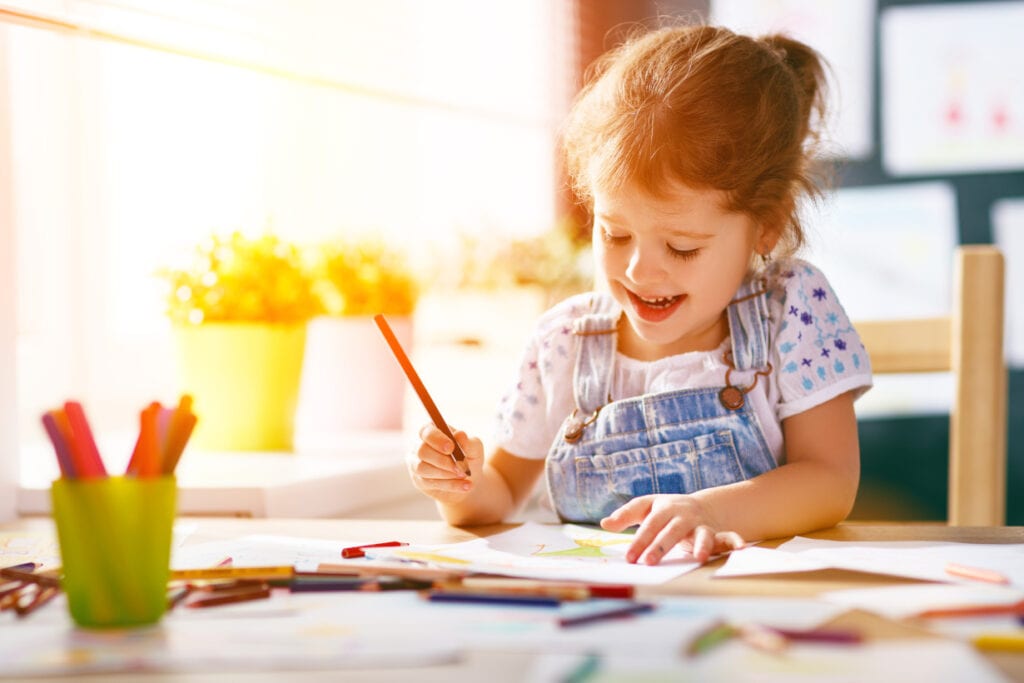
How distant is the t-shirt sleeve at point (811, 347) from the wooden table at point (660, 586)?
0.37ft

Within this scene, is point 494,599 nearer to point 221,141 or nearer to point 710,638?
point 710,638

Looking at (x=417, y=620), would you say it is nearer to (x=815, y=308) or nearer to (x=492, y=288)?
(x=815, y=308)

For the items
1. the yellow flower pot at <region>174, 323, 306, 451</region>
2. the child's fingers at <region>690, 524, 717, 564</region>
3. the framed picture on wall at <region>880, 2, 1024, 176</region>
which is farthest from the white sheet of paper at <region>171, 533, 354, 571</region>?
the framed picture on wall at <region>880, 2, 1024, 176</region>

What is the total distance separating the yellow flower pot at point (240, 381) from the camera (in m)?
1.34

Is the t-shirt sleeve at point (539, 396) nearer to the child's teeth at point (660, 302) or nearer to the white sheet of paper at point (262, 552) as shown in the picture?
the child's teeth at point (660, 302)

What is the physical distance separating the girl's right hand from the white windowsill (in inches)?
8.5

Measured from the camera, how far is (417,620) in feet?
1.77

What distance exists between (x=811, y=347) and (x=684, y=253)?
140 mm

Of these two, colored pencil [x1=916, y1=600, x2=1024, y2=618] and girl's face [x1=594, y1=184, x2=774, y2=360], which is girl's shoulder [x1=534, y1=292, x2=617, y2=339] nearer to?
girl's face [x1=594, y1=184, x2=774, y2=360]

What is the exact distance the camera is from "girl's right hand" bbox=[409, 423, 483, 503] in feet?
2.73

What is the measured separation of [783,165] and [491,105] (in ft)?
4.31

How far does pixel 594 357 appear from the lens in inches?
39.7

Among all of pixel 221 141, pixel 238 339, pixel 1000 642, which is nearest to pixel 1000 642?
pixel 1000 642

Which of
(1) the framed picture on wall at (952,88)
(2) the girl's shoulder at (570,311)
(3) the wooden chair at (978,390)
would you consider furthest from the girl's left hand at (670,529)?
(1) the framed picture on wall at (952,88)
